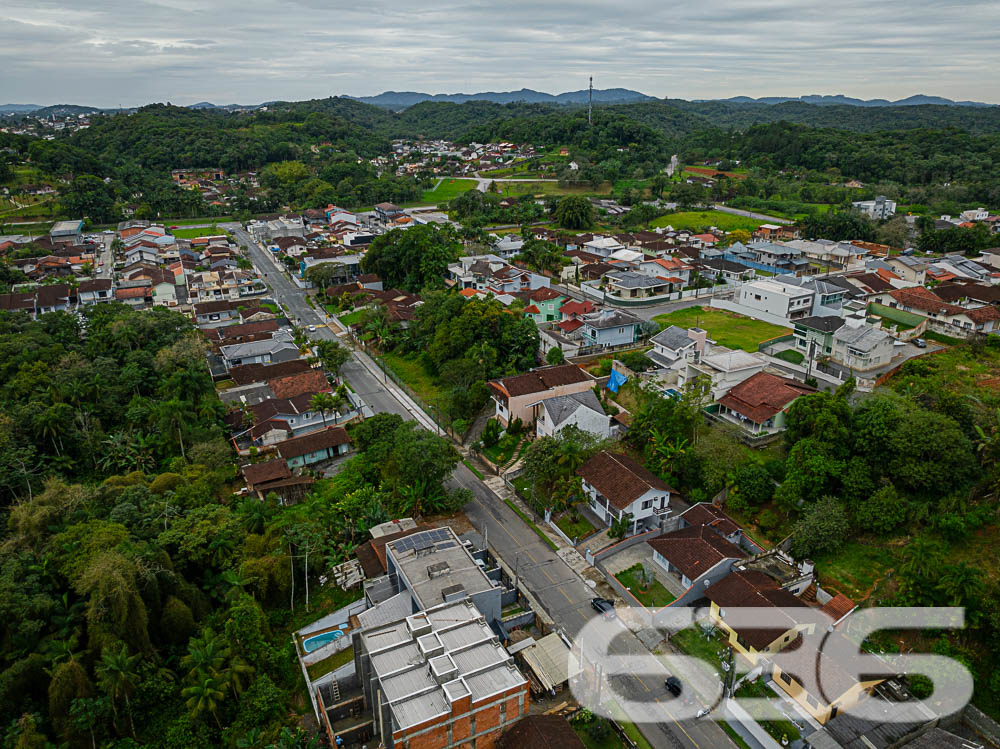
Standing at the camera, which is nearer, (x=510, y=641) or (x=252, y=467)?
(x=510, y=641)

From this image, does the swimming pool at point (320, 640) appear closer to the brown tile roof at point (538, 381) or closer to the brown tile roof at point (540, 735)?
the brown tile roof at point (540, 735)

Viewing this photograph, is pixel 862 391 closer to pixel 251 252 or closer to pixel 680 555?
pixel 680 555

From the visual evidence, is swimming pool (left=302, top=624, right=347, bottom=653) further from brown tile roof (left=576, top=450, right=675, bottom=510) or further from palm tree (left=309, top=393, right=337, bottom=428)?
palm tree (left=309, top=393, right=337, bottom=428)

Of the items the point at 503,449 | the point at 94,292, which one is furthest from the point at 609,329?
the point at 94,292

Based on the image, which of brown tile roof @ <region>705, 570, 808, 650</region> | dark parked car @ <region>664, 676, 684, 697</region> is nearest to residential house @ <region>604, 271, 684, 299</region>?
brown tile roof @ <region>705, 570, 808, 650</region>

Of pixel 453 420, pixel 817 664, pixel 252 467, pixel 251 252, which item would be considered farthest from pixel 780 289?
pixel 251 252
